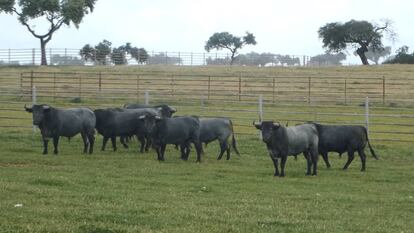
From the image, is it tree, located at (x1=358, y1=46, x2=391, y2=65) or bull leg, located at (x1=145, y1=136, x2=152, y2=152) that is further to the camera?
tree, located at (x1=358, y1=46, x2=391, y2=65)

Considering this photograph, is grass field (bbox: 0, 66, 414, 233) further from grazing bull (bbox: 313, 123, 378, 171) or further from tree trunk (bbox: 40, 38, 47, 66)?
tree trunk (bbox: 40, 38, 47, 66)

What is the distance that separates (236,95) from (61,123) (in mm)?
17027

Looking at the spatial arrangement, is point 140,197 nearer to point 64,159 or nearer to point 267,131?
point 267,131

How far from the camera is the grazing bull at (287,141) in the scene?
15.6 metres

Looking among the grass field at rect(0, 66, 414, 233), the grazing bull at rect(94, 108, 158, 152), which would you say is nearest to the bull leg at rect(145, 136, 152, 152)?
the grazing bull at rect(94, 108, 158, 152)

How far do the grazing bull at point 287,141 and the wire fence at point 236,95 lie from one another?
33.5ft

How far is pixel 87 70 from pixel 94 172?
45.3 m

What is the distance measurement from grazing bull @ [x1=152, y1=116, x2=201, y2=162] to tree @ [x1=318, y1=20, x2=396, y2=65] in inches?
2467

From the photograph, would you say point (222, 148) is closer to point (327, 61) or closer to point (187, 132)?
point (187, 132)

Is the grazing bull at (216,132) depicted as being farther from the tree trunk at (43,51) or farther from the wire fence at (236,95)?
the tree trunk at (43,51)

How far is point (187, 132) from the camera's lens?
18.1 metres

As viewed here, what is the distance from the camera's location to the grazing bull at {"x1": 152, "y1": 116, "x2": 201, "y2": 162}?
18.1 m

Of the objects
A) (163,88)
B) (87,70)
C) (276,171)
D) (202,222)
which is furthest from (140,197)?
(87,70)

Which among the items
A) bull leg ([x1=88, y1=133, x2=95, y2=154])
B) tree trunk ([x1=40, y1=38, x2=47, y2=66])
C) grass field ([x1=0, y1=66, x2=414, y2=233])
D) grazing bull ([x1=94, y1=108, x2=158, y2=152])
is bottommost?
grass field ([x1=0, y1=66, x2=414, y2=233])
